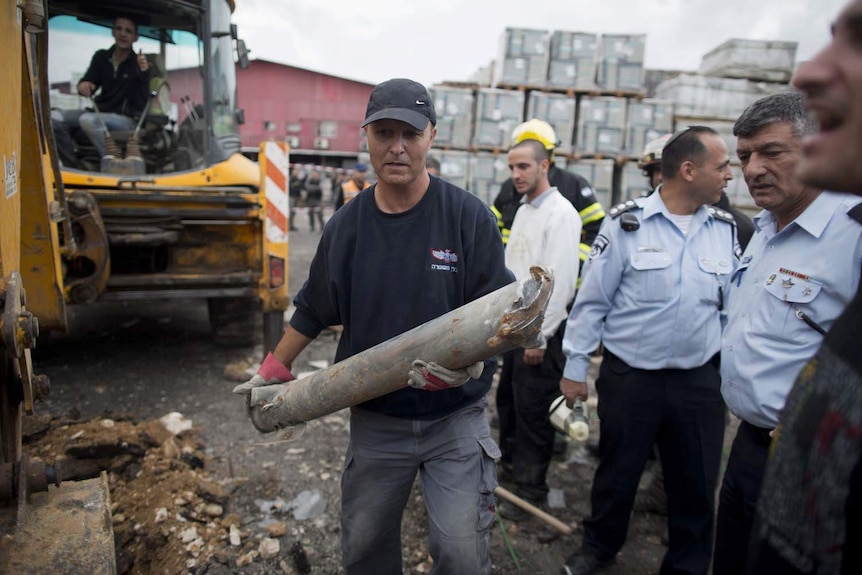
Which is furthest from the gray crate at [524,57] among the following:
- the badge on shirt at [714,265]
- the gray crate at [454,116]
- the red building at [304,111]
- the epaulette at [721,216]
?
the red building at [304,111]

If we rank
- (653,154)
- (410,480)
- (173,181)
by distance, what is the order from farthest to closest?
(173,181) → (653,154) → (410,480)

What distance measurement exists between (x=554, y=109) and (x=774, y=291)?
8.06m

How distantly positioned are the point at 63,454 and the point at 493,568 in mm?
2409

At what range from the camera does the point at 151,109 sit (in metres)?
5.01

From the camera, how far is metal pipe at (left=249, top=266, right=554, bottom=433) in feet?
4.80

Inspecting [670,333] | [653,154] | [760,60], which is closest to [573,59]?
[760,60]

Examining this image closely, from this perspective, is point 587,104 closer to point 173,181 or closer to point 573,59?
point 573,59

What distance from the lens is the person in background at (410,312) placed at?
6.04ft

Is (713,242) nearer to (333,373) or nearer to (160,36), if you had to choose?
(333,373)

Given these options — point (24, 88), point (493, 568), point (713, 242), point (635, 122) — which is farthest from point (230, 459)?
point (635, 122)

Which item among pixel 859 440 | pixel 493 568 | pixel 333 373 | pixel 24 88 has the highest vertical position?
pixel 24 88

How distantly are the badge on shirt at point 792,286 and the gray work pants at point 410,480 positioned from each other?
101 cm

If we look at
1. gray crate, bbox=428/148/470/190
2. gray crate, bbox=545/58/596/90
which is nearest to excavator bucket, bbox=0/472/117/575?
gray crate, bbox=428/148/470/190

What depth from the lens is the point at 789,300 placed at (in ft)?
5.60
